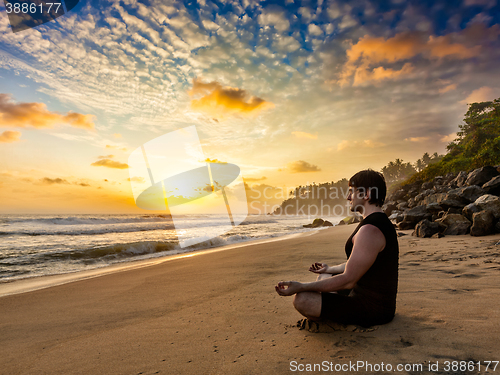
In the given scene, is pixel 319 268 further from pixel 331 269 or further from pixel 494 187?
pixel 494 187

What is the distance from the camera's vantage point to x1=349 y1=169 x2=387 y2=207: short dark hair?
7.78ft

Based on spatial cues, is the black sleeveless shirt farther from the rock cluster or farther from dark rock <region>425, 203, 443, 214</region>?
dark rock <region>425, 203, 443, 214</region>

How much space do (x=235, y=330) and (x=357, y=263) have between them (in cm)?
146

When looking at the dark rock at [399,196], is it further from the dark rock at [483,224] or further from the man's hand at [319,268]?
the man's hand at [319,268]

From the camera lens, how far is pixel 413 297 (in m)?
3.22

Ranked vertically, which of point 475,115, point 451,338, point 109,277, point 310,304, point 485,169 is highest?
point 475,115

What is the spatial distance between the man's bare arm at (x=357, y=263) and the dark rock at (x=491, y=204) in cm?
788

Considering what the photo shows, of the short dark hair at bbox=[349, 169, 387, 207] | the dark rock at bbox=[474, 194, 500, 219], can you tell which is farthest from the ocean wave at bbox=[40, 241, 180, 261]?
the dark rock at bbox=[474, 194, 500, 219]

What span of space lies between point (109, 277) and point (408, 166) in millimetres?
126036

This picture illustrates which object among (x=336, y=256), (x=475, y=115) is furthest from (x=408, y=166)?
(x=336, y=256)

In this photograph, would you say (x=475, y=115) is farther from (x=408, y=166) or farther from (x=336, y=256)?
(x=408, y=166)

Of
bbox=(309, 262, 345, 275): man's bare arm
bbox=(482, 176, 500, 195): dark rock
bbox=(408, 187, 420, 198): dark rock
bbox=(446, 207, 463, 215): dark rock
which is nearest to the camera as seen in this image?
bbox=(309, 262, 345, 275): man's bare arm

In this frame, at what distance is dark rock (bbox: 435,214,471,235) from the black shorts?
7858 millimetres

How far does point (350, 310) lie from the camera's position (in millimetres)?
2260
